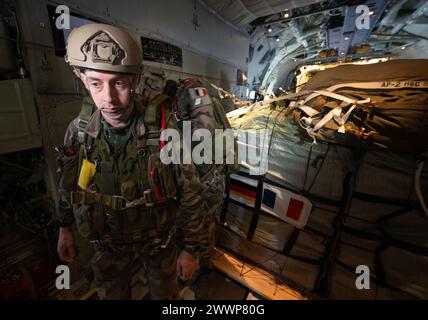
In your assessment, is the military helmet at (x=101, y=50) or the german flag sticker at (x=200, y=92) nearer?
the military helmet at (x=101, y=50)

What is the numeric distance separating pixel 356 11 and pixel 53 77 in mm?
5408

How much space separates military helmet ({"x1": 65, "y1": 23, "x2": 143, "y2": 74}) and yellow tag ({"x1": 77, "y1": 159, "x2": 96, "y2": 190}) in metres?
0.56

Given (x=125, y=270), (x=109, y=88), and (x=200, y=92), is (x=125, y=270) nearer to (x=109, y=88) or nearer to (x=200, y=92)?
(x=109, y=88)

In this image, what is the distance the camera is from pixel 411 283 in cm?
137

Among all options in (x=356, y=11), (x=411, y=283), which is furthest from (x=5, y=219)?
(x=356, y=11)

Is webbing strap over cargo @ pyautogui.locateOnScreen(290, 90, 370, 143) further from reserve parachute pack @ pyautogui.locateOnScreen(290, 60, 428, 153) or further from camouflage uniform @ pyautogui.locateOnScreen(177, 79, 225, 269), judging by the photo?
camouflage uniform @ pyautogui.locateOnScreen(177, 79, 225, 269)

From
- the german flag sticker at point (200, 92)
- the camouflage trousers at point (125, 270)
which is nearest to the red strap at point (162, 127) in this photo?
the german flag sticker at point (200, 92)

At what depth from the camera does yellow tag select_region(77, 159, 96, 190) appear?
3.89 ft

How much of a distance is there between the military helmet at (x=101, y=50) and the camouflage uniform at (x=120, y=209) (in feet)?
0.93

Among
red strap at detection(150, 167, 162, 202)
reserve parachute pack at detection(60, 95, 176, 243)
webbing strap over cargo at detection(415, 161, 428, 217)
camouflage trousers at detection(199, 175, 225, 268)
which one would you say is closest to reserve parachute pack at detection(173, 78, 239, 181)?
camouflage trousers at detection(199, 175, 225, 268)

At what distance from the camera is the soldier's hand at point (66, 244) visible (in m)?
1.31

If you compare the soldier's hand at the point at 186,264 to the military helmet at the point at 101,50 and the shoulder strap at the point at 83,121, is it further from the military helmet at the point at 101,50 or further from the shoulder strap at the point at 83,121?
the military helmet at the point at 101,50

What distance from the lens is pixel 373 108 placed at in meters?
1.30

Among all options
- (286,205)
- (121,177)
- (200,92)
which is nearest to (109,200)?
(121,177)
